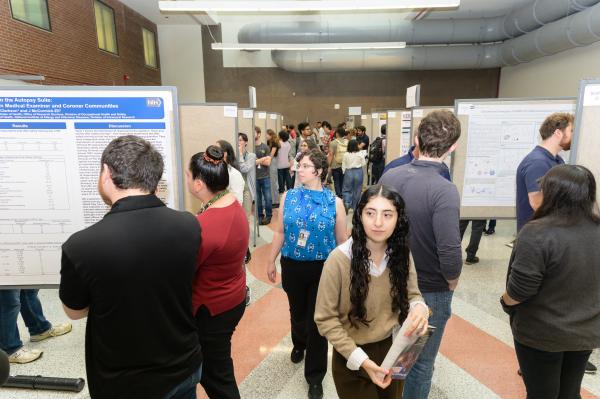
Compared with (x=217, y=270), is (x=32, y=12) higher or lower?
higher

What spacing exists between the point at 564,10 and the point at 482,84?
201 inches

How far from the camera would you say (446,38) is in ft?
33.5

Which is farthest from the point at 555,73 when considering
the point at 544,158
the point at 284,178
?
the point at 544,158

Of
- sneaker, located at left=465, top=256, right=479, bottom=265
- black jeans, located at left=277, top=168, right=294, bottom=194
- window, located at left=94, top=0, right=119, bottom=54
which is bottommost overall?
sneaker, located at left=465, top=256, right=479, bottom=265

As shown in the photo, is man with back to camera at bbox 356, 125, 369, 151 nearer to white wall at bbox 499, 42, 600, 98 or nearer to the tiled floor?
the tiled floor

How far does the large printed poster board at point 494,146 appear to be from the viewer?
2.92 meters

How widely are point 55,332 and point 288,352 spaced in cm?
178

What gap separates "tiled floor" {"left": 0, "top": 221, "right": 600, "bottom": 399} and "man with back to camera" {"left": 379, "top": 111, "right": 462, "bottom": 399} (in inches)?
29.6

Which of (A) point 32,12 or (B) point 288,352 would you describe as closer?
(B) point 288,352

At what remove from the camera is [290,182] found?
7598mm

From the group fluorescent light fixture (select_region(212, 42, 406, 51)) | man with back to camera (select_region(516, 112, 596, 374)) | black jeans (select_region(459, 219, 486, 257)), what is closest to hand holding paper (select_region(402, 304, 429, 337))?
man with back to camera (select_region(516, 112, 596, 374))

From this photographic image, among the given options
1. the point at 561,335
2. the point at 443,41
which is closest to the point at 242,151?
the point at 561,335

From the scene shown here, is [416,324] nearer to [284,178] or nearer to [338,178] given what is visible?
[338,178]

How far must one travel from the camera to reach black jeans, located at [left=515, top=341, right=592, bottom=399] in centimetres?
146
